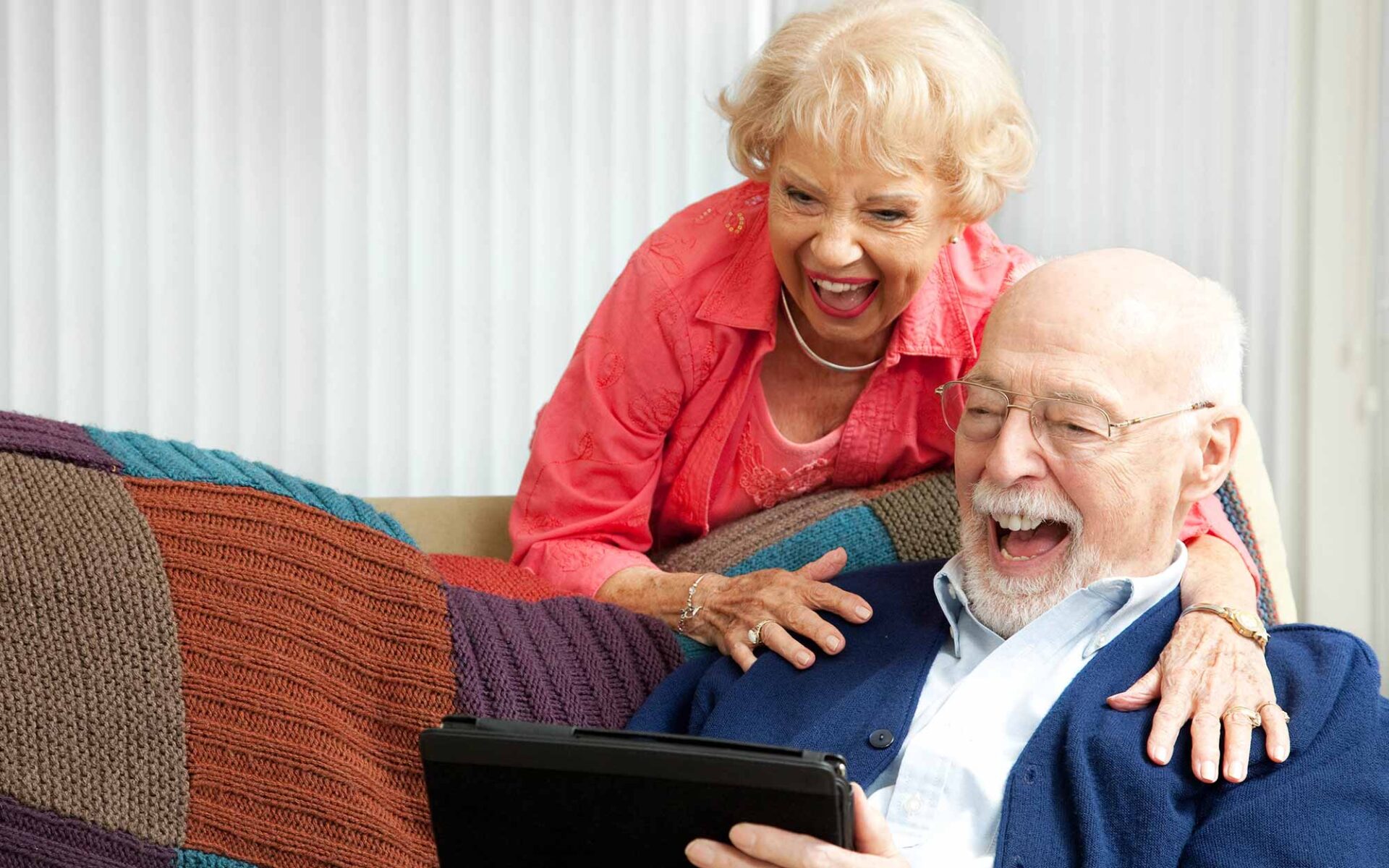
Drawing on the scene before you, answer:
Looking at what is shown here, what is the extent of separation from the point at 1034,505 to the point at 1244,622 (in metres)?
0.24

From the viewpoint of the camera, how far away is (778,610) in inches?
65.0

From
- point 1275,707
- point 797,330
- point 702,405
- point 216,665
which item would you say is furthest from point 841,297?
point 216,665

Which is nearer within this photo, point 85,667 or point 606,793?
point 606,793

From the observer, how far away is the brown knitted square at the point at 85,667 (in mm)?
1299

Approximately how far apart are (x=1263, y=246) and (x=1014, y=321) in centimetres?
211

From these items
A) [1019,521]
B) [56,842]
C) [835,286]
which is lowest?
[56,842]

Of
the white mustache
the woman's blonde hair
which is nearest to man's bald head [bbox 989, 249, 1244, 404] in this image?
the white mustache

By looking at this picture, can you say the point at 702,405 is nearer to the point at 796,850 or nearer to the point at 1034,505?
the point at 1034,505

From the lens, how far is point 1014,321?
1516mm

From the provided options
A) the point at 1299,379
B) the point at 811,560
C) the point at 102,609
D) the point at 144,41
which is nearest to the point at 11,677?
the point at 102,609

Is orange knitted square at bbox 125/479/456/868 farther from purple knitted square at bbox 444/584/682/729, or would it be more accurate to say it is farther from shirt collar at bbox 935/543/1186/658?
shirt collar at bbox 935/543/1186/658

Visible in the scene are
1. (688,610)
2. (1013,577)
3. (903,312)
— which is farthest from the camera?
(903,312)

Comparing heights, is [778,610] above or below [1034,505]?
below

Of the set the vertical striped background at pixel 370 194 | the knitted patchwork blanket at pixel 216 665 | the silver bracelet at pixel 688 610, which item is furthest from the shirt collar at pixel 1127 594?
the vertical striped background at pixel 370 194
